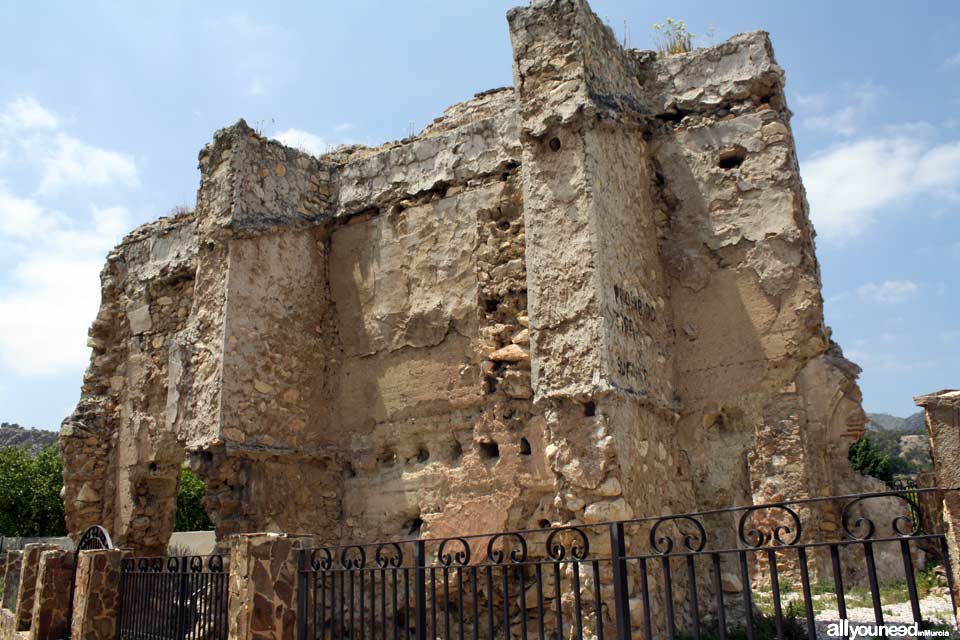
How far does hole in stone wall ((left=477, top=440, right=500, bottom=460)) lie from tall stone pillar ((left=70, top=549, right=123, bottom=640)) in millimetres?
3957

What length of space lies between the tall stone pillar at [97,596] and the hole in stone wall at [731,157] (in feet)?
24.1

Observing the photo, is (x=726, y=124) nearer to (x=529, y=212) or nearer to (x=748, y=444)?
(x=529, y=212)

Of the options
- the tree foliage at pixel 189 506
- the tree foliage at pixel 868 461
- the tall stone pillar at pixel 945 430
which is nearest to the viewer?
the tall stone pillar at pixel 945 430

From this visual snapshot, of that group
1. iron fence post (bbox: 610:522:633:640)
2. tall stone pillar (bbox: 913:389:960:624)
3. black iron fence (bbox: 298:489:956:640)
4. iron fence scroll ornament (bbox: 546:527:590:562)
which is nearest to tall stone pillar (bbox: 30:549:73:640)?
black iron fence (bbox: 298:489:956:640)

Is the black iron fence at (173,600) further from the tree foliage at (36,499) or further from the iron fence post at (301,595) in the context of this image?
the tree foliage at (36,499)

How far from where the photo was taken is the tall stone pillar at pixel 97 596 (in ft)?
26.6

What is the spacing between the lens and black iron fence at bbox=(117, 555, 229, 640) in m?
6.52

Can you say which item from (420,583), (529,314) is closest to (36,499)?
(529,314)

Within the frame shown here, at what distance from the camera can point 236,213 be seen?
947cm

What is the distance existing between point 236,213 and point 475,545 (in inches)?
188

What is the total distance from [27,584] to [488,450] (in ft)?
20.5

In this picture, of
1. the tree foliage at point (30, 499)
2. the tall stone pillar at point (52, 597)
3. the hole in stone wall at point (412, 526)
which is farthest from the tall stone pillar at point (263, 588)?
the tree foliage at point (30, 499)

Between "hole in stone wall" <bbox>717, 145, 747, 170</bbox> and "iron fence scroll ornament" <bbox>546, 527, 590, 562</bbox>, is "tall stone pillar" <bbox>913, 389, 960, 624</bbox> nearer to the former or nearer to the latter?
"iron fence scroll ornament" <bbox>546, 527, 590, 562</bbox>

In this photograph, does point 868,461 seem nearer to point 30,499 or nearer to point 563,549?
point 563,549
